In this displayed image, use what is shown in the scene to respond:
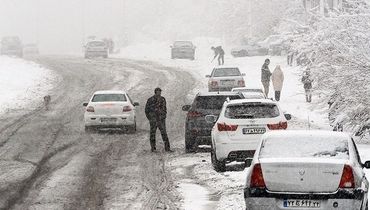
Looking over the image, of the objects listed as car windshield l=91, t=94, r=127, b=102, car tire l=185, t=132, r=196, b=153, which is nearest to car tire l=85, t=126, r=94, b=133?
car windshield l=91, t=94, r=127, b=102

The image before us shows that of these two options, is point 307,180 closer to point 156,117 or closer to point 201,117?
point 201,117

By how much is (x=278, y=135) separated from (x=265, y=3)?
69.8 metres

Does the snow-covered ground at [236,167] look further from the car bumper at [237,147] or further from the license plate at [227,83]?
the license plate at [227,83]

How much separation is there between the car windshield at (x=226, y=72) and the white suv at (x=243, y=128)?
2033 centimetres

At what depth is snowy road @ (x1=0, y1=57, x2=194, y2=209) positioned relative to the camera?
45.5 ft

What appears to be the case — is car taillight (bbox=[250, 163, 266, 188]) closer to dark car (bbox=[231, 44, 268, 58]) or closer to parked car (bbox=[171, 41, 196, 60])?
parked car (bbox=[171, 41, 196, 60])

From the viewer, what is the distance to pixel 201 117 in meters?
20.2

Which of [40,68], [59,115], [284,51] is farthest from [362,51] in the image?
[284,51]

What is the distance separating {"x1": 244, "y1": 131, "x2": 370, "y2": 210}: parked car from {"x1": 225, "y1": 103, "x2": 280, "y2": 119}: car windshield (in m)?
6.07

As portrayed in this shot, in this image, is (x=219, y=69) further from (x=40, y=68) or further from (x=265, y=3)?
(x=265, y=3)

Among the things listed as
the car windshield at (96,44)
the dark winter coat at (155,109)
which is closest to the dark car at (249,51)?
the car windshield at (96,44)

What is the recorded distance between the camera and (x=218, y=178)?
1619 cm

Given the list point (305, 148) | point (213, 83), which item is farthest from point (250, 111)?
point (213, 83)

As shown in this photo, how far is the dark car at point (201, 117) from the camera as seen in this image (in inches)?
797
